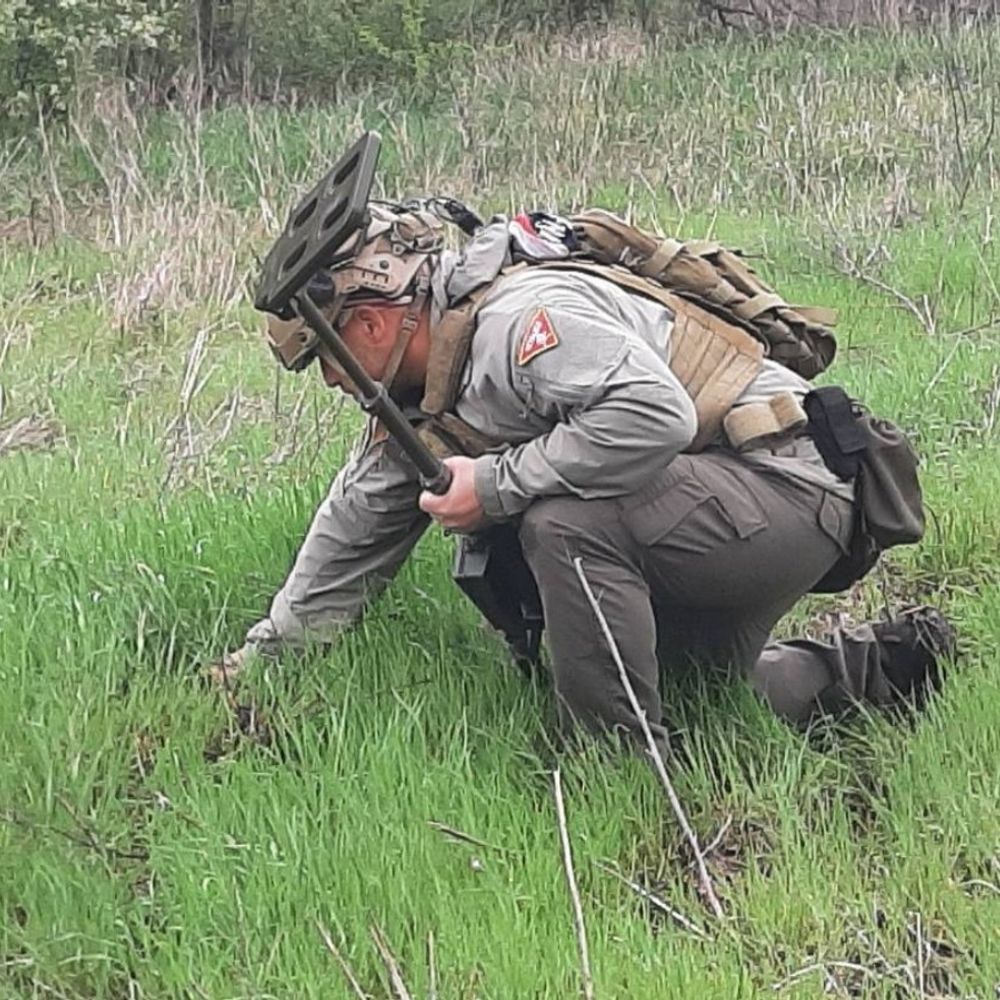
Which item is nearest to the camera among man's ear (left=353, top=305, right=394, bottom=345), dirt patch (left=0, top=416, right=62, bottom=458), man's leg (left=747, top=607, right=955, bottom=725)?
man's ear (left=353, top=305, right=394, bottom=345)

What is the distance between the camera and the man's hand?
10.4 ft

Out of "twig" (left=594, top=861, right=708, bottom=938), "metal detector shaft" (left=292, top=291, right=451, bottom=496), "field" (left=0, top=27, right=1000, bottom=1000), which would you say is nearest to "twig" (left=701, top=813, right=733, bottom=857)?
"field" (left=0, top=27, right=1000, bottom=1000)

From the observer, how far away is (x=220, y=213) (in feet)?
28.5

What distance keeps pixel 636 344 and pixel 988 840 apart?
1.06 metres

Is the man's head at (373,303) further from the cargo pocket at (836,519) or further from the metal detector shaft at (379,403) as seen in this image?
the cargo pocket at (836,519)

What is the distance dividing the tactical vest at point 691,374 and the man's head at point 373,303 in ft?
0.24

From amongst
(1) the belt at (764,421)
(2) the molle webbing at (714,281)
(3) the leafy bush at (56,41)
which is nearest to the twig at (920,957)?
(1) the belt at (764,421)

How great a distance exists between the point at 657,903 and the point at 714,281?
1.28 m

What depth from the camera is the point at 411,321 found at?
3.20 meters

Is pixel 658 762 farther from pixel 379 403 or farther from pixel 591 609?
pixel 379 403

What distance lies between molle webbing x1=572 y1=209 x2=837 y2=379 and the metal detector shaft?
1.82 ft

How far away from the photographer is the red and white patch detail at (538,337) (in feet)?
9.86

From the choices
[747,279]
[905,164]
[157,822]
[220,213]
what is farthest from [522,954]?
[905,164]

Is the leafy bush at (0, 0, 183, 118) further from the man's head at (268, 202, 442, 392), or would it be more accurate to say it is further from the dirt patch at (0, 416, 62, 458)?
the man's head at (268, 202, 442, 392)
